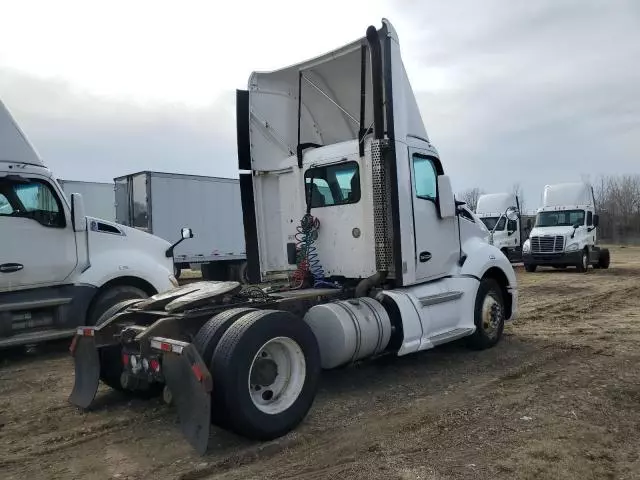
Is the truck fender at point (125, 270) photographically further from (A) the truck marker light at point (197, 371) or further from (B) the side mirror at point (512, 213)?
(B) the side mirror at point (512, 213)

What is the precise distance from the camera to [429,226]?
715cm

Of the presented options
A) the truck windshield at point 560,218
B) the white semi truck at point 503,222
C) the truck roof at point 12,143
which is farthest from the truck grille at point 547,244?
the truck roof at point 12,143

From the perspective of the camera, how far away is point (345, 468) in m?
4.01

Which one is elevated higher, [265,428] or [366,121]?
[366,121]

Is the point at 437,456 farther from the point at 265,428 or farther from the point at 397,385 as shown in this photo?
the point at 397,385

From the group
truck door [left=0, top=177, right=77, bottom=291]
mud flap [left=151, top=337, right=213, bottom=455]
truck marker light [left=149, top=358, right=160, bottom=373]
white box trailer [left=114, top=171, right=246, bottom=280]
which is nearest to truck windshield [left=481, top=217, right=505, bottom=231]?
white box trailer [left=114, top=171, right=246, bottom=280]

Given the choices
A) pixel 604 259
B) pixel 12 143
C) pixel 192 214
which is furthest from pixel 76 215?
pixel 604 259

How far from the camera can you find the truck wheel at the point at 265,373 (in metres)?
4.29

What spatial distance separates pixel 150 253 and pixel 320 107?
367cm

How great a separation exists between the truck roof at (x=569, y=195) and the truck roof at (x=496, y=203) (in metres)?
2.34

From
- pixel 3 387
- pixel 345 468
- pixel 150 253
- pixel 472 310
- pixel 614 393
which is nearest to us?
pixel 345 468

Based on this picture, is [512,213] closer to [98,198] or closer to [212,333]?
[98,198]

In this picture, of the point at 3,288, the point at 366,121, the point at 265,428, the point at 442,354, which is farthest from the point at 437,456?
the point at 3,288

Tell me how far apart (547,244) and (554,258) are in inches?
24.8
